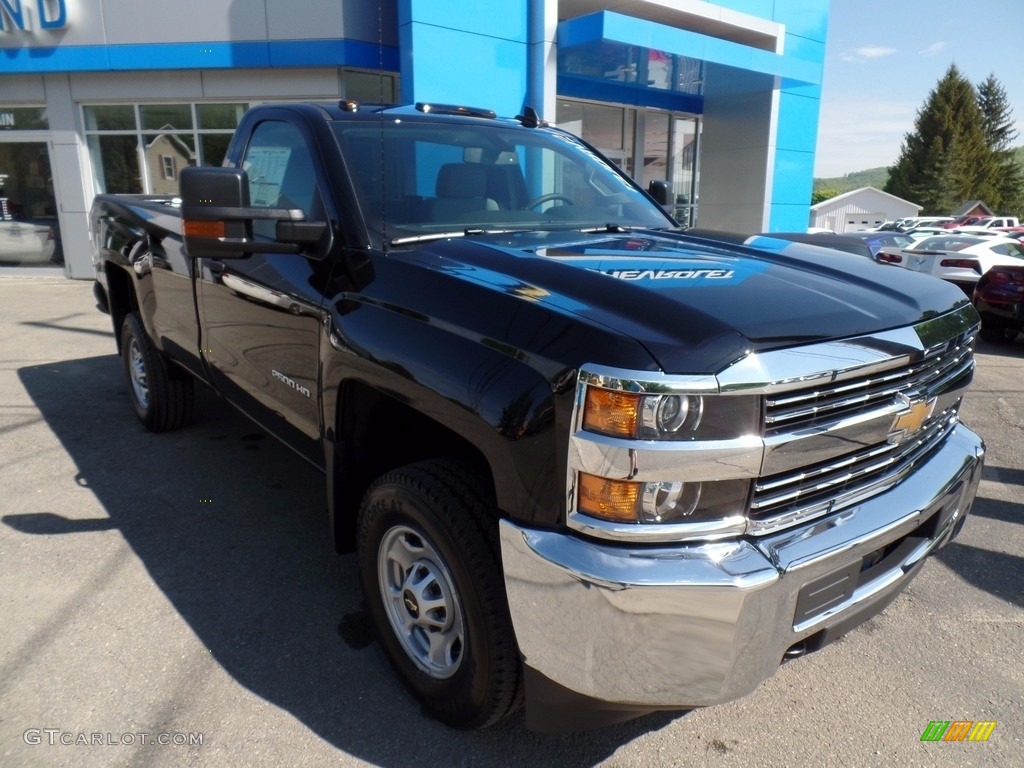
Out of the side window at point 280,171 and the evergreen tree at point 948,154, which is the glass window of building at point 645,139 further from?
the evergreen tree at point 948,154

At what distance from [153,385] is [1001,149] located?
82025mm

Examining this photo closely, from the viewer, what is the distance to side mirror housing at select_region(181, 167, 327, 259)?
7.95ft

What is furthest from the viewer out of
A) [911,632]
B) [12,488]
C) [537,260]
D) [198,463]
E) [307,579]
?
[198,463]

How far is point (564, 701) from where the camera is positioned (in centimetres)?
190

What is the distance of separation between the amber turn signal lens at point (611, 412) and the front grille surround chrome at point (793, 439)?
0.06ft

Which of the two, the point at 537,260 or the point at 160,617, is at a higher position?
the point at 537,260

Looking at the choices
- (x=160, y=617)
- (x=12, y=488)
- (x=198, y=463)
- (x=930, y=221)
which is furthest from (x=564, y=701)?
(x=930, y=221)

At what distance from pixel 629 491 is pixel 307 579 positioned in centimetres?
201

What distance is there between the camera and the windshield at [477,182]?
280 cm

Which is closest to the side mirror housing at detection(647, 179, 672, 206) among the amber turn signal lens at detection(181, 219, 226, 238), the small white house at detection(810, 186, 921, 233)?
the amber turn signal lens at detection(181, 219, 226, 238)

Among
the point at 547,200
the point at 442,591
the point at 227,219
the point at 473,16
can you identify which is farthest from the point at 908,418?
the point at 473,16

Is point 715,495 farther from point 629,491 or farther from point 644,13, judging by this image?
point 644,13

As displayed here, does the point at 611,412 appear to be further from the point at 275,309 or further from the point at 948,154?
the point at 948,154

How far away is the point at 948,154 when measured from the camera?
61906 millimetres
